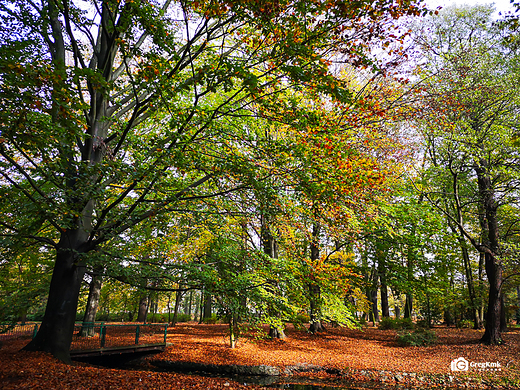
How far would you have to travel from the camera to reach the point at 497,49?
42.1ft

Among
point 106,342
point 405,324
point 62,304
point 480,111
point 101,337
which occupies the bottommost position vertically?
point 405,324

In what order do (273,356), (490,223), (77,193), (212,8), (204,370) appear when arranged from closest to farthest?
(212,8), (77,193), (204,370), (273,356), (490,223)

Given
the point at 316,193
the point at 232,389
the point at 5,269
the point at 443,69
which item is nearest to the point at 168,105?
the point at 316,193

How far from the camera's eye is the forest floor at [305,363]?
5340mm

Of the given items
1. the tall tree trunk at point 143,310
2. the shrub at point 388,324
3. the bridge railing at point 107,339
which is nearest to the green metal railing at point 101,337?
the bridge railing at point 107,339

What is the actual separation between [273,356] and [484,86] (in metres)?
14.5

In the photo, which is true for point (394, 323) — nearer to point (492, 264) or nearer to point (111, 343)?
point (492, 264)

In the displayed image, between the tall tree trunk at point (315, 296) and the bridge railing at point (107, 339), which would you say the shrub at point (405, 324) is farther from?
the bridge railing at point (107, 339)

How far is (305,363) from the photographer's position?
35.6 feet

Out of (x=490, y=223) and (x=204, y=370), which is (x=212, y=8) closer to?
(x=204, y=370)

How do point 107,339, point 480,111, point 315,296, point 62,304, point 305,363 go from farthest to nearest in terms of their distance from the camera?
point 480,111 → point 107,339 → point 305,363 → point 315,296 → point 62,304

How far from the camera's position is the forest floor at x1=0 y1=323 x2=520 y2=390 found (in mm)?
5340

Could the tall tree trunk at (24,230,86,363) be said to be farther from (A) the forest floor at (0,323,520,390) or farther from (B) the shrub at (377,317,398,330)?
(B) the shrub at (377,317,398,330)

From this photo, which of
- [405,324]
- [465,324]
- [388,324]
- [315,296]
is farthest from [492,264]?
[465,324]
